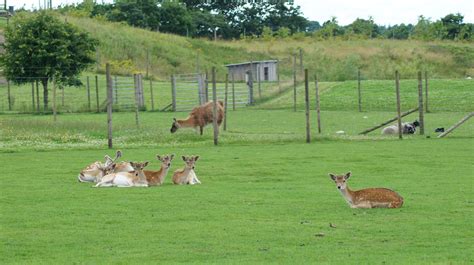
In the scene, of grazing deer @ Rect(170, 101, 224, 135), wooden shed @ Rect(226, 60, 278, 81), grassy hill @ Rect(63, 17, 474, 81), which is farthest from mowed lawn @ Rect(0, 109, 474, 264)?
wooden shed @ Rect(226, 60, 278, 81)

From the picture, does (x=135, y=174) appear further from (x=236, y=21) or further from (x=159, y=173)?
(x=236, y=21)

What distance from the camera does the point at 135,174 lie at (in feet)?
67.4

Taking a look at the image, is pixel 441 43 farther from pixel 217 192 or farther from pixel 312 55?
pixel 217 192

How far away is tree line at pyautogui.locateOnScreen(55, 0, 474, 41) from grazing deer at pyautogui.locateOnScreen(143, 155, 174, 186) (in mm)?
74359

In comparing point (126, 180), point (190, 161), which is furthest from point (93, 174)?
point (190, 161)

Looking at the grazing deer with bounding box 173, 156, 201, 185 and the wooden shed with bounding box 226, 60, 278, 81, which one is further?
the wooden shed with bounding box 226, 60, 278, 81

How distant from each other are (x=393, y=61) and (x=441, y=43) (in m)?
9.46

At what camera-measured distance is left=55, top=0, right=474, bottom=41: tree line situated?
111 m

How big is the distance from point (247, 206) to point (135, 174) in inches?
166

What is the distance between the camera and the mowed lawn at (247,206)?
1274 cm

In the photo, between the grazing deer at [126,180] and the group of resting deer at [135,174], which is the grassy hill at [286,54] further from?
the grazing deer at [126,180]

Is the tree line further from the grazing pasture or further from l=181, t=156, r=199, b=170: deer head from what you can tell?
l=181, t=156, r=199, b=170: deer head

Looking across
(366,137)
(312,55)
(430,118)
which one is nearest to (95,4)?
(312,55)

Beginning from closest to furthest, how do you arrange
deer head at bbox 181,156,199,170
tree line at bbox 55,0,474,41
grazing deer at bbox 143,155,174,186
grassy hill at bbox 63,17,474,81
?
deer head at bbox 181,156,199,170
grazing deer at bbox 143,155,174,186
grassy hill at bbox 63,17,474,81
tree line at bbox 55,0,474,41
